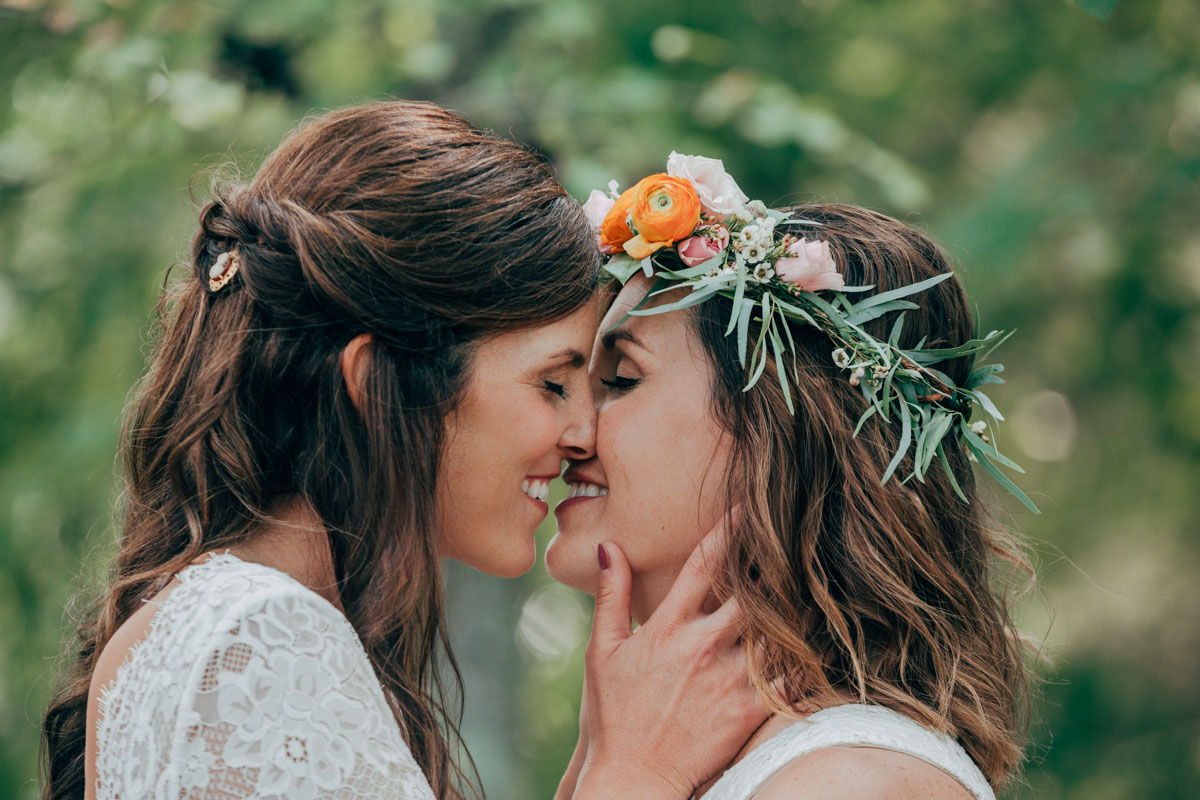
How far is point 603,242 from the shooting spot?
3385 millimetres

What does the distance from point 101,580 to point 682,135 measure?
3933 mm

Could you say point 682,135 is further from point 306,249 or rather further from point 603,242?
point 306,249

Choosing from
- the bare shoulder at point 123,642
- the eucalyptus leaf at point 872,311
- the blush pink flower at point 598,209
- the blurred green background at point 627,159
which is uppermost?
the blush pink flower at point 598,209

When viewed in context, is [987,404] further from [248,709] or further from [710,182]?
[248,709]

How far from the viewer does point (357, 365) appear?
9.14 ft

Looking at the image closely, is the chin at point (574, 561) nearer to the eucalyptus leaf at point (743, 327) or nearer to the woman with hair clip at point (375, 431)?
the woman with hair clip at point (375, 431)

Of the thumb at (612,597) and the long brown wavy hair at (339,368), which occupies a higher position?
the long brown wavy hair at (339,368)

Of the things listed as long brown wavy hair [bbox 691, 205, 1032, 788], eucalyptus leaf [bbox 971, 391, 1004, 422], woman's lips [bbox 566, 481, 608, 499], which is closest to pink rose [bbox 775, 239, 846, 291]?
long brown wavy hair [bbox 691, 205, 1032, 788]

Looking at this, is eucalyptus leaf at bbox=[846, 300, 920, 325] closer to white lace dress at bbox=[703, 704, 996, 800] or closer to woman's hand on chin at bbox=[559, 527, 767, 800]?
woman's hand on chin at bbox=[559, 527, 767, 800]

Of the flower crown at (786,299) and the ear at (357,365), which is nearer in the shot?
the ear at (357,365)

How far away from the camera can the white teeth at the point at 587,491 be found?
3430 mm

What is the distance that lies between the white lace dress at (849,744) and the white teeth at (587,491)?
3.01 feet

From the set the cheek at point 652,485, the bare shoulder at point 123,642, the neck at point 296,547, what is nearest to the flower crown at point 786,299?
the cheek at point 652,485

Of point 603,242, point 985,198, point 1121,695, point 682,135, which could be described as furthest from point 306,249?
point 1121,695
